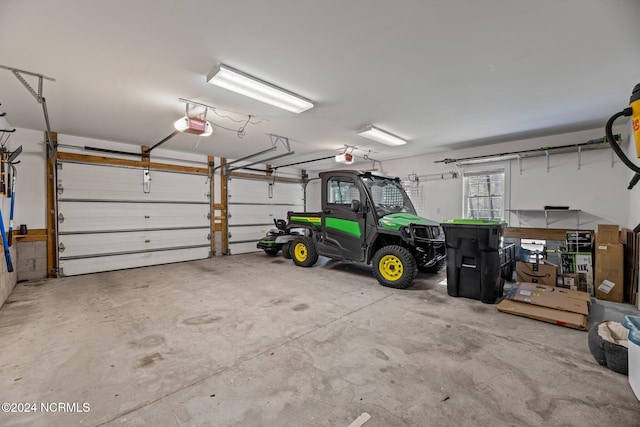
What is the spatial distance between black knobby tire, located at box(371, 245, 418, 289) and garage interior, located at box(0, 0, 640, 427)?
0.04 metres

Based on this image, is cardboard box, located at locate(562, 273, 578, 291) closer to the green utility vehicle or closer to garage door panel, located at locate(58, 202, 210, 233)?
the green utility vehicle

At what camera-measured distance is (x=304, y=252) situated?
19.0 ft

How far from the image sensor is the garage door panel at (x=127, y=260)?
514 cm

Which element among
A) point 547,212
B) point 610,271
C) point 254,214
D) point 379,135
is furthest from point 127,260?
point 547,212

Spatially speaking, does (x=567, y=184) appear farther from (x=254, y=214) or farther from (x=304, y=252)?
(x=254, y=214)

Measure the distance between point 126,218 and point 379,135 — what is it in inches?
226

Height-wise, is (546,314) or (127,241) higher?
(127,241)

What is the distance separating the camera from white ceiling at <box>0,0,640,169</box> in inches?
75.9

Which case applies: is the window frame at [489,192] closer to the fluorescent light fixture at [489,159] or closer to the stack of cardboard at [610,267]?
the fluorescent light fixture at [489,159]

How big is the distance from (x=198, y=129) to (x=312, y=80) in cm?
184

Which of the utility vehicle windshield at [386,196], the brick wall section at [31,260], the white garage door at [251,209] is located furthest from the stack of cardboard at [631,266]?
the brick wall section at [31,260]

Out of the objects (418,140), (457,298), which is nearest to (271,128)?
(418,140)

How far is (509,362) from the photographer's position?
6.77ft

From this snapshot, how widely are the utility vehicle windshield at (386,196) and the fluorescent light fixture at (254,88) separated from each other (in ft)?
6.35
